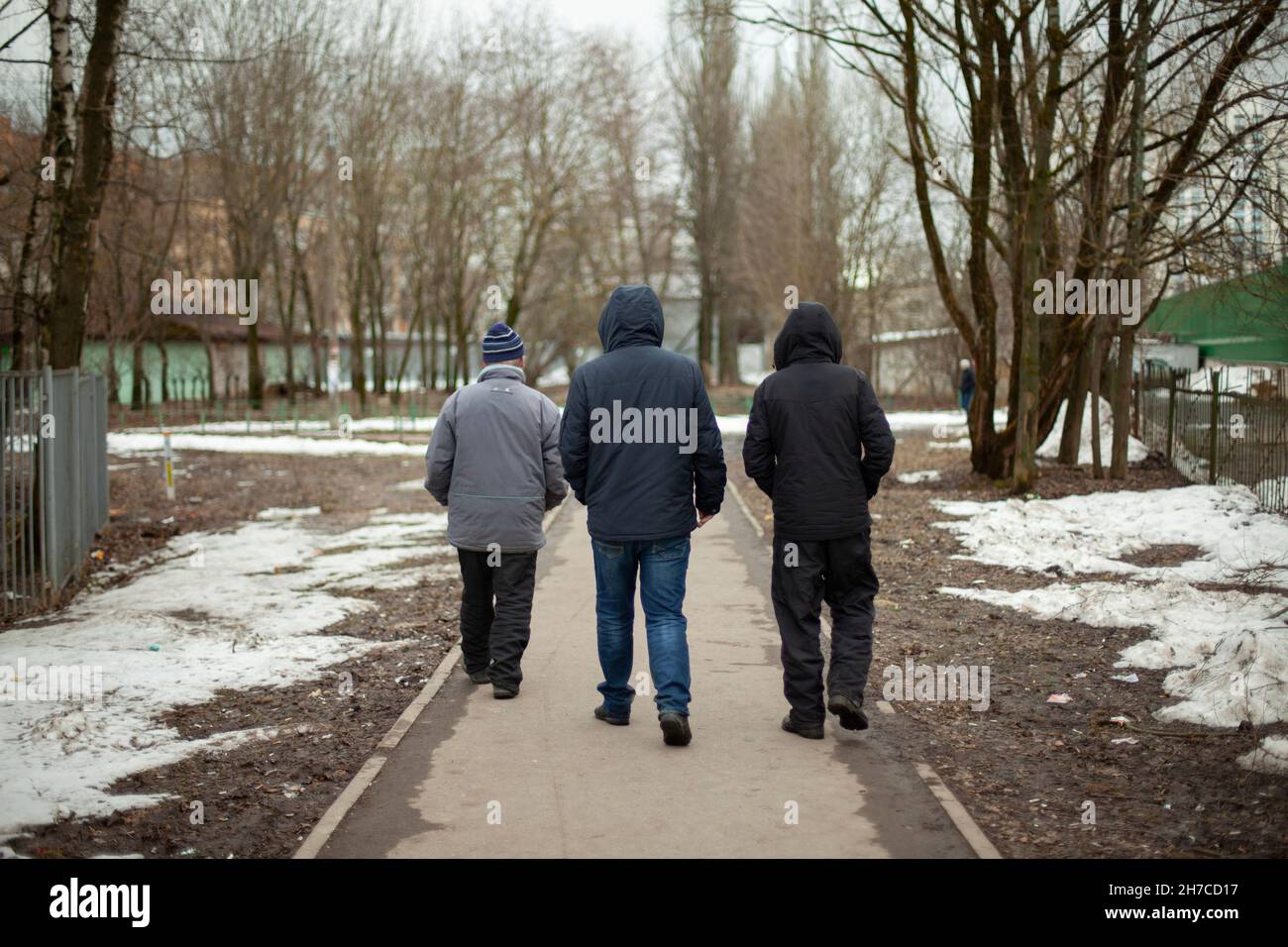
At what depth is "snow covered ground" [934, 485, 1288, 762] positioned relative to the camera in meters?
6.95

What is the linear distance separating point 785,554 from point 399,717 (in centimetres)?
233

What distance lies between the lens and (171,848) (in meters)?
5.20

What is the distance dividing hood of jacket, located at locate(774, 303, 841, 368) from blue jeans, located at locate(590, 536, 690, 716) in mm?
1134

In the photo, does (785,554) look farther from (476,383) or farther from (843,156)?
(843,156)

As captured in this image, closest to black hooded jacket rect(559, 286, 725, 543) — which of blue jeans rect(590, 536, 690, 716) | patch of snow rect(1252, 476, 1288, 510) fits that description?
blue jeans rect(590, 536, 690, 716)

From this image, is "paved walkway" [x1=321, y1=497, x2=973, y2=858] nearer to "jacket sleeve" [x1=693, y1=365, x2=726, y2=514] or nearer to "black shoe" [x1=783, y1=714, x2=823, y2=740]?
"black shoe" [x1=783, y1=714, x2=823, y2=740]

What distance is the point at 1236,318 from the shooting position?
1903 centimetres

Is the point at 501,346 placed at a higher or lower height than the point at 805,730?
higher

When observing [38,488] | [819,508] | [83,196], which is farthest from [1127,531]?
[83,196]

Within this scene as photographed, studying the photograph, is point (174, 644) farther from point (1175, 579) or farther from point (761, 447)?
point (1175, 579)

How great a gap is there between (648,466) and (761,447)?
25.5 inches

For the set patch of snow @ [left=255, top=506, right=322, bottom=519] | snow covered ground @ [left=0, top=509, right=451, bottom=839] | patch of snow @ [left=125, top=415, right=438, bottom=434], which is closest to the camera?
snow covered ground @ [left=0, top=509, right=451, bottom=839]

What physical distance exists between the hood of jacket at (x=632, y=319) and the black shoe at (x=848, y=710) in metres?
2.04

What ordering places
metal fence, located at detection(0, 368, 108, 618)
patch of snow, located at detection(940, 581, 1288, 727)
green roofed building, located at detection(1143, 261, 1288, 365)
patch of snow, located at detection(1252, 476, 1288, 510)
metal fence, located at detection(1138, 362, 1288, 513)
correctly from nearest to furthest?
patch of snow, located at detection(940, 581, 1288, 727), metal fence, located at detection(0, 368, 108, 618), green roofed building, located at detection(1143, 261, 1288, 365), patch of snow, located at detection(1252, 476, 1288, 510), metal fence, located at detection(1138, 362, 1288, 513)
